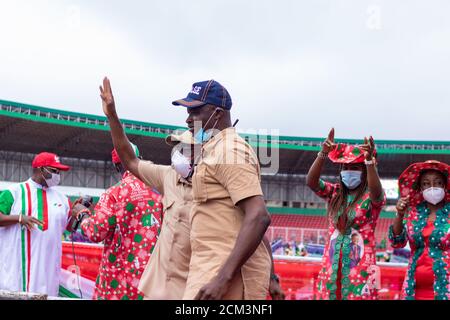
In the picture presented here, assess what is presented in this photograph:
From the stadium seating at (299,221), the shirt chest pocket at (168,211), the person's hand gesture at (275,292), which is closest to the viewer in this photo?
the person's hand gesture at (275,292)

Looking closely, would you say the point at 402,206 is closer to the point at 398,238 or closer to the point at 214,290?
the point at 398,238

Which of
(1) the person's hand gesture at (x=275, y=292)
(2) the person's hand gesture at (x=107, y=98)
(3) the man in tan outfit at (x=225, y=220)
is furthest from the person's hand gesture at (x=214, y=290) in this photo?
(2) the person's hand gesture at (x=107, y=98)

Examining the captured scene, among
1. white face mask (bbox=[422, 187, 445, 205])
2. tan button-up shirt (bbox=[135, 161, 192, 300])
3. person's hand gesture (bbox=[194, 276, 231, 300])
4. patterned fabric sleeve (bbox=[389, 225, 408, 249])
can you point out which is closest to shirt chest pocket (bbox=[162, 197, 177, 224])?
tan button-up shirt (bbox=[135, 161, 192, 300])

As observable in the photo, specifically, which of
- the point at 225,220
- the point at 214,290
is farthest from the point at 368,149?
A: the point at 214,290

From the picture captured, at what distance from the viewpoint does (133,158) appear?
10.3 ft

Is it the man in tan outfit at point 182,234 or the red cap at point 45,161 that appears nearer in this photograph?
the man in tan outfit at point 182,234

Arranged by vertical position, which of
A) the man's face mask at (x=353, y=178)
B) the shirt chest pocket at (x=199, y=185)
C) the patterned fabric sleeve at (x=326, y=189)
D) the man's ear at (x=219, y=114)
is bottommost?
the shirt chest pocket at (x=199, y=185)

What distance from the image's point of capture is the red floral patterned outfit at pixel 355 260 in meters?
4.11

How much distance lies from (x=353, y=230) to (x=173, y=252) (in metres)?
1.86

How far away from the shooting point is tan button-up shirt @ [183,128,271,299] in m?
2.38

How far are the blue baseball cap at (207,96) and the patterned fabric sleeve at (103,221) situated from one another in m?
1.74

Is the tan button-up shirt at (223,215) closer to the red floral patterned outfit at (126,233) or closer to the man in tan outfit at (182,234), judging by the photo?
the man in tan outfit at (182,234)

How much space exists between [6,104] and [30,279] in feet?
86.7
